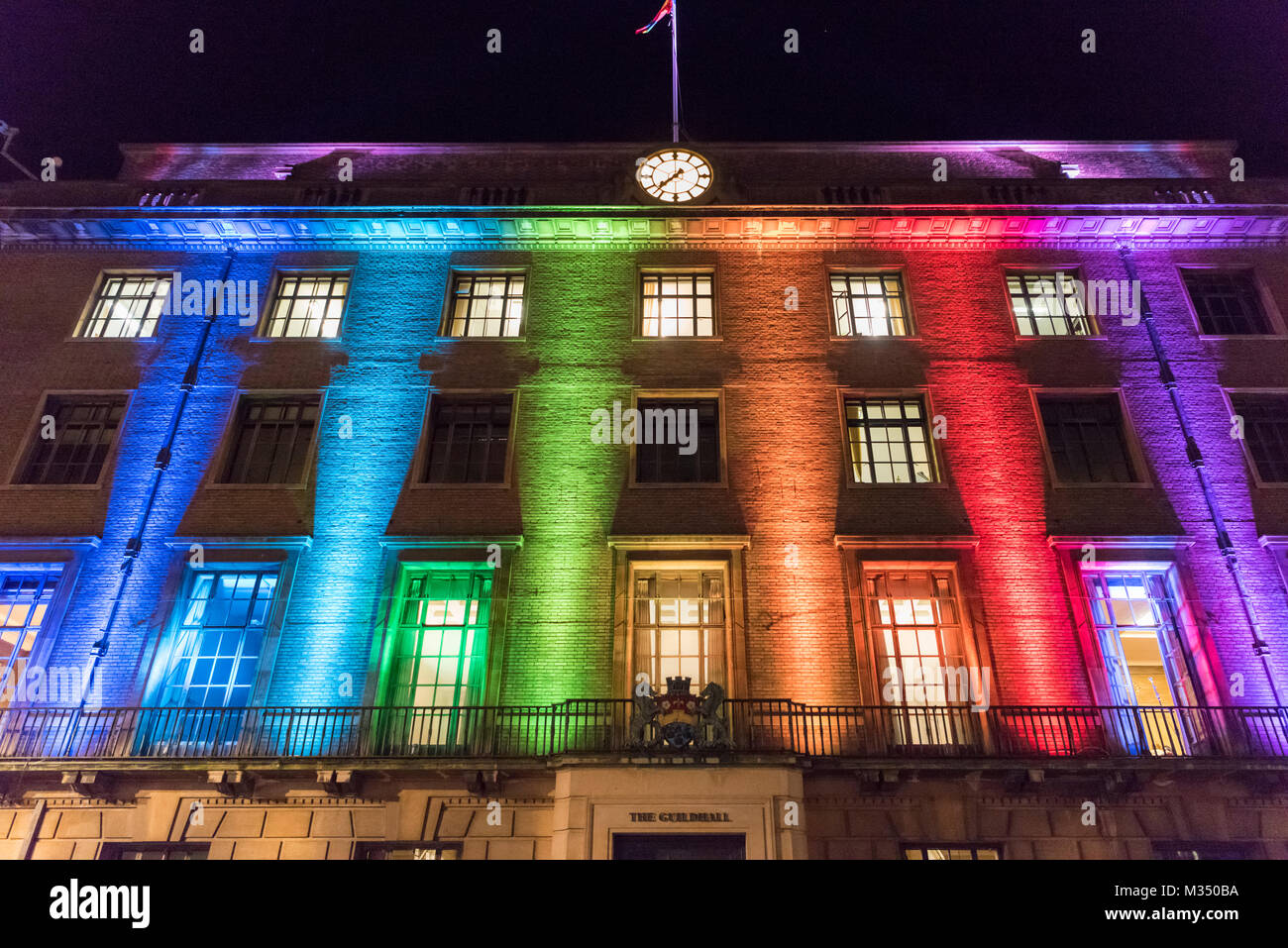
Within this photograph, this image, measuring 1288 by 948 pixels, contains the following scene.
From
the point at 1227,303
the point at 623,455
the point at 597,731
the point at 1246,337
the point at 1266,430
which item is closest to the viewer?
the point at 597,731

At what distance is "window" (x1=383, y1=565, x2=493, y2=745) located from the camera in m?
14.5

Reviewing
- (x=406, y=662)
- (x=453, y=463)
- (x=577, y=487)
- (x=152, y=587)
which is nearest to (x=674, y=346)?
(x=577, y=487)

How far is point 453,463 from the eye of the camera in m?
17.6

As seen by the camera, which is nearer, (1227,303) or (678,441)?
(678,441)

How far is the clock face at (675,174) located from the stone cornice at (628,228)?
1.03 metres

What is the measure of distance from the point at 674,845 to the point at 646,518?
6265mm

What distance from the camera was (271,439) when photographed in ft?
58.8

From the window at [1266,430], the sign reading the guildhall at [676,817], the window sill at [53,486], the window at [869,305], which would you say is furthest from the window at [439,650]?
the window at [1266,430]

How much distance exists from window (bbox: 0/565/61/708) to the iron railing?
1217mm

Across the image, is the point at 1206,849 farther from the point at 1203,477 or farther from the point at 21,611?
the point at 21,611

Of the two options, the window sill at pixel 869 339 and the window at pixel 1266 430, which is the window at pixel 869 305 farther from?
the window at pixel 1266 430

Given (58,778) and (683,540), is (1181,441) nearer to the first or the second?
(683,540)

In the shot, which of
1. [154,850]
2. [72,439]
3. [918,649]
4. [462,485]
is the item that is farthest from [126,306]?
[918,649]

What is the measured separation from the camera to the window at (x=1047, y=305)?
1928 centimetres
